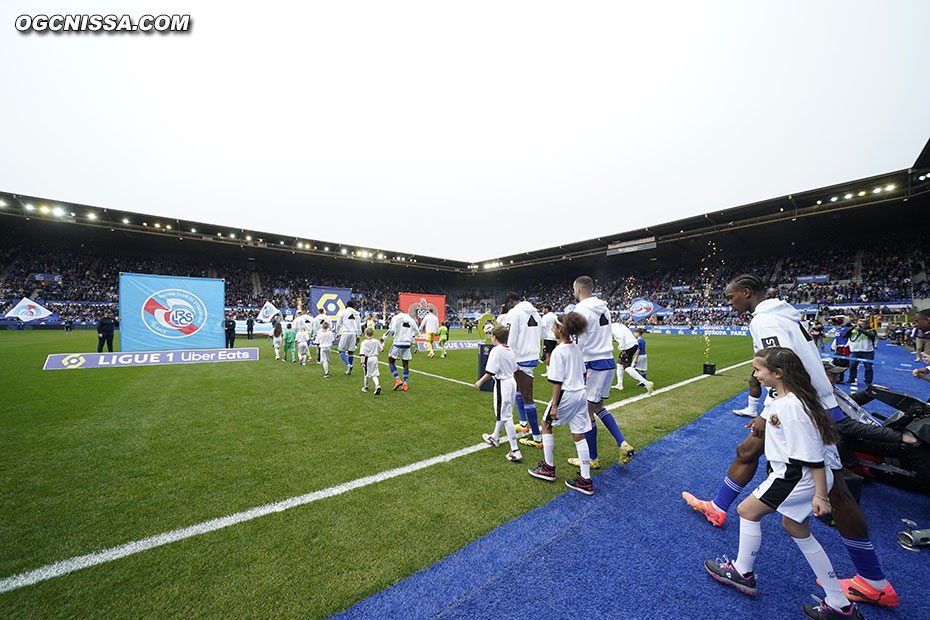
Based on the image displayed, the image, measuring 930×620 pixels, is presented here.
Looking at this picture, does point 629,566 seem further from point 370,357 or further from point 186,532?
point 370,357

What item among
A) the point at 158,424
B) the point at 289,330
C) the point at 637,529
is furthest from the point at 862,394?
the point at 289,330

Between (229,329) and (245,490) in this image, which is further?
(229,329)

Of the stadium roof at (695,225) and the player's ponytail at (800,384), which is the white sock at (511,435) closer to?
the player's ponytail at (800,384)

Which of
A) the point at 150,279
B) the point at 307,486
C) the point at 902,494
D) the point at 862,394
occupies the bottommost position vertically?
the point at 902,494

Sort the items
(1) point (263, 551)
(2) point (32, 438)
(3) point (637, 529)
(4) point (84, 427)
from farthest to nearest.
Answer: (4) point (84, 427)
(2) point (32, 438)
(3) point (637, 529)
(1) point (263, 551)

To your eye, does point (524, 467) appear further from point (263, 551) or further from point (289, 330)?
point (289, 330)

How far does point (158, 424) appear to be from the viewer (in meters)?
5.30

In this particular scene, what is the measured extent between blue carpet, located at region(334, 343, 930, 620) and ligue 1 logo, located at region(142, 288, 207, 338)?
640 inches

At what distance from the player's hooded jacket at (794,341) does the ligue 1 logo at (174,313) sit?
17933 millimetres

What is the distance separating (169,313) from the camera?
1338cm

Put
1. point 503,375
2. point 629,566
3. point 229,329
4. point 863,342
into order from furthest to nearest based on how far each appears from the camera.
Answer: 1. point 229,329
2. point 863,342
3. point 503,375
4. point 629,566

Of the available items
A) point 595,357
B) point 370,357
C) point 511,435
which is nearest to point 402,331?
point 370,357

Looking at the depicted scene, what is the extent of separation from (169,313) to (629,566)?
17.4m

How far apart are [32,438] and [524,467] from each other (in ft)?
22.7
